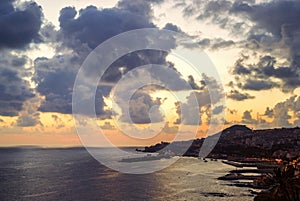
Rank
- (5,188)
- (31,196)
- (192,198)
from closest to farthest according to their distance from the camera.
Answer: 1. (192,198)
2. (31,196)
3. (5,188)

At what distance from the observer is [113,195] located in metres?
133

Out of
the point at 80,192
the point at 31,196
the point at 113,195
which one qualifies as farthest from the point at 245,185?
the point at 31,196

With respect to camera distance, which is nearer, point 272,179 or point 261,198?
point 272,179

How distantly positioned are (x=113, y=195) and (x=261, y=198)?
60.8 m

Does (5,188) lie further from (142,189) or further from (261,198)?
(261,198)

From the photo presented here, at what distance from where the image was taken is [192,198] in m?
124

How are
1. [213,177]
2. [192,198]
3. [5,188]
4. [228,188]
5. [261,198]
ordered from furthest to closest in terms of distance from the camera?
1. [213,177]
2. [5,188]
3. [228,188]
4. [192,198]
5. [261,198]

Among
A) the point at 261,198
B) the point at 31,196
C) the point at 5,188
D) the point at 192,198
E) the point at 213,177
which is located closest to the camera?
the point at 261,198

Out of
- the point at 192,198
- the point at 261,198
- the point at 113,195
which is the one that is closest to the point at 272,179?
the point at 261,198

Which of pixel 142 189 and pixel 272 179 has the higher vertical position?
pixel 272 179

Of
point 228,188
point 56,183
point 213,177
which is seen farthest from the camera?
point 213,177

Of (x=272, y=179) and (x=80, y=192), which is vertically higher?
(x=272, y=179)

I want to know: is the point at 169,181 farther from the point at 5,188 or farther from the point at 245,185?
the point at 5,188

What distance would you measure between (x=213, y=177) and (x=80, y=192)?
7175cm
